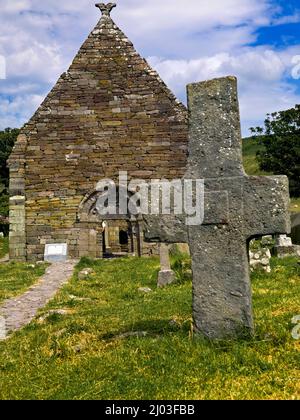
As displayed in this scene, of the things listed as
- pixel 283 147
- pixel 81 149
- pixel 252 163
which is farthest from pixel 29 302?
pixel 252 163

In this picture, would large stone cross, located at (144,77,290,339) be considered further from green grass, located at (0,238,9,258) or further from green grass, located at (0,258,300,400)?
green grass, located at (0,238,9,258)

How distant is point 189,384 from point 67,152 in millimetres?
15748

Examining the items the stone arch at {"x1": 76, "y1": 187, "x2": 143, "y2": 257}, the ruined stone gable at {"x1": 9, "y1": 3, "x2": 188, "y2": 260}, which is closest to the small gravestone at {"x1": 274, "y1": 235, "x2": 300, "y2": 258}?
the ruined stone gable at {"x1": 9, "y1": 3, "x2": 188, "y2": 260}

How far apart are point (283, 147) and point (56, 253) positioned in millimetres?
26297

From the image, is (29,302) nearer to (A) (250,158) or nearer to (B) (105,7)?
(B) (105,7)

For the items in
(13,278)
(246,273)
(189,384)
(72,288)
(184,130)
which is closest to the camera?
(189,384)

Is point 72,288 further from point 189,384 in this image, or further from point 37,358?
point 189,384

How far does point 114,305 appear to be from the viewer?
8969mm

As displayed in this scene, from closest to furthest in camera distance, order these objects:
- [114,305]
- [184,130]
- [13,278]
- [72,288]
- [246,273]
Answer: [246,273] → [114,305] → [72,288] → [13,278] → [184,130]

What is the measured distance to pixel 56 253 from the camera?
18.6 m

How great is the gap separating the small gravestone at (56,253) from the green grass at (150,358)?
10606mm

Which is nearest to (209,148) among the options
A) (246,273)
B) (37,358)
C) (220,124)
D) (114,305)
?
(220,124)

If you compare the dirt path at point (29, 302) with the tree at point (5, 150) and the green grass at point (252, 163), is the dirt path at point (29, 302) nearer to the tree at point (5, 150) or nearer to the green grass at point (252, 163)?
the tree at point (5, 150)

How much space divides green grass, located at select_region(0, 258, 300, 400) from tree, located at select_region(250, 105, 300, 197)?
107ft
